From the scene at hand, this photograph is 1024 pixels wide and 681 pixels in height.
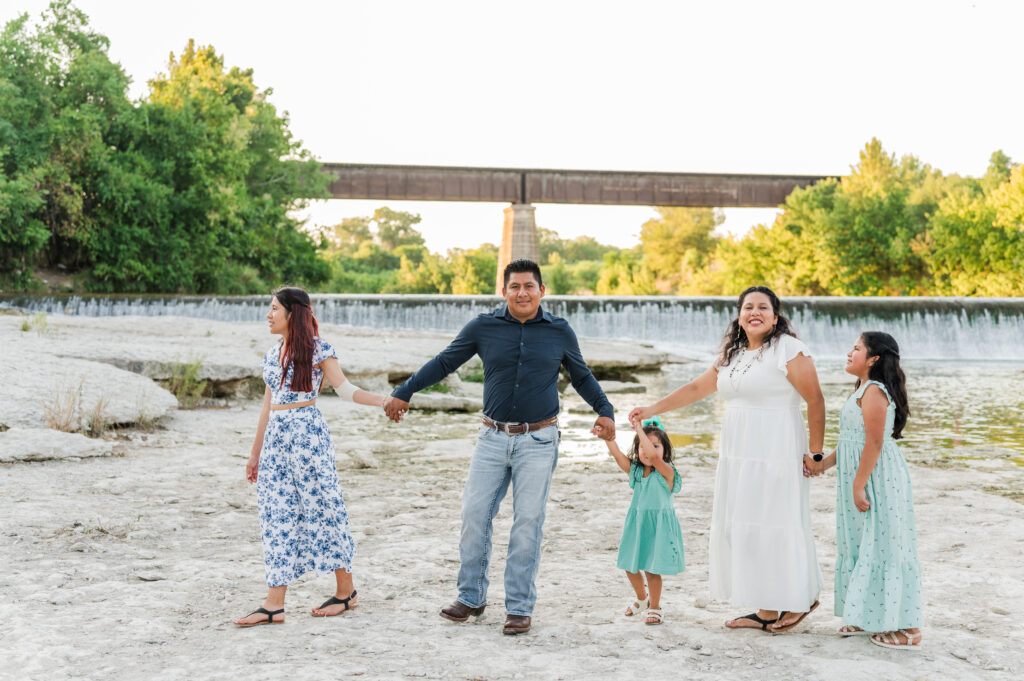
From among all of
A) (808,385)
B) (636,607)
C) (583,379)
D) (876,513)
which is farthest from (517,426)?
(876,513)

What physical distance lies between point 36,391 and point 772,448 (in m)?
7.13

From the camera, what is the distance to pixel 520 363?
4055mm

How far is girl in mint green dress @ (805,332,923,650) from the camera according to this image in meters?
3.73

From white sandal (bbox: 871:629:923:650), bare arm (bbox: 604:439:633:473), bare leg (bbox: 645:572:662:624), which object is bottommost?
white sandal (bbox: 871:629:923:650)

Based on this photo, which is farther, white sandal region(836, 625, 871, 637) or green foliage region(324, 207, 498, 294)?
green foliage region(324, 207, 498, 294)

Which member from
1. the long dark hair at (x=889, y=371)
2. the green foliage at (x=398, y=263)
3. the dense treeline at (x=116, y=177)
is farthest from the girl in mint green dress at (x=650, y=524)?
the green foliage at (x=398, y=263)

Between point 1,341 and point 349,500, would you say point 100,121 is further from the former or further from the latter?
point 349,500

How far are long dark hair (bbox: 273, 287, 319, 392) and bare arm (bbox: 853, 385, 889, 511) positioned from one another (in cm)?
231

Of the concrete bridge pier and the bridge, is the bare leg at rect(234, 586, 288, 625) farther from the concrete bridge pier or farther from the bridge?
the concrete bridge pier

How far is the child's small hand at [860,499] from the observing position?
378 cm

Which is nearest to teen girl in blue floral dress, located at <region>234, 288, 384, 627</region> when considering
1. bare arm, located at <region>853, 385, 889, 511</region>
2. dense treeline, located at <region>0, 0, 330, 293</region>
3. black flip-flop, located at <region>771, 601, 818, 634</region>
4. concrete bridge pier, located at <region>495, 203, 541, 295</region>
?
black flip-flop, located at <region>771, 601, 818, 634</region>

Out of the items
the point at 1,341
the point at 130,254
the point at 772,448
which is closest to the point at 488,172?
the point at 130,254

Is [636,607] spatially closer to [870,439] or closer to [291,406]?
[870,439]

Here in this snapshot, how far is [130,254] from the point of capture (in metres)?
29.5
